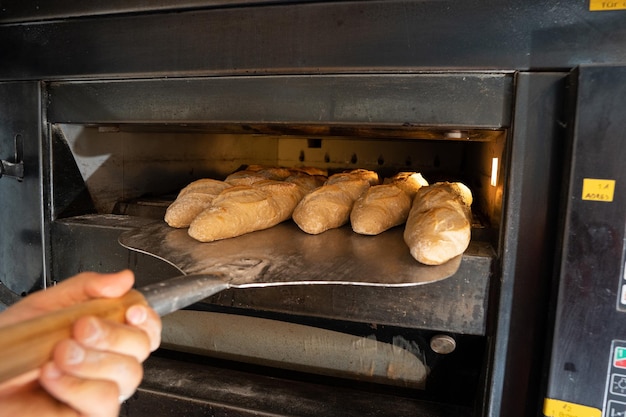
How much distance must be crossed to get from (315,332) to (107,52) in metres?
0.89

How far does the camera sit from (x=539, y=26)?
0.79 m

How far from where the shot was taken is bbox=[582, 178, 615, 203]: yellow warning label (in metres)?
0.74

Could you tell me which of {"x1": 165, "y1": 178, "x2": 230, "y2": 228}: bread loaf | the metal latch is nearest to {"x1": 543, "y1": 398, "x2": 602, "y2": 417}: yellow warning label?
{"x1": 165, "y1": 178, "x2": 230, "y2": 228}: bread loaf

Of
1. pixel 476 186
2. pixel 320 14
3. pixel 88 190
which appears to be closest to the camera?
pixel 320 14

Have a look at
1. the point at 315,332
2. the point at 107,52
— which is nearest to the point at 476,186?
the point at 315,332

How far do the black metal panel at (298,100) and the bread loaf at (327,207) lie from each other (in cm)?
23

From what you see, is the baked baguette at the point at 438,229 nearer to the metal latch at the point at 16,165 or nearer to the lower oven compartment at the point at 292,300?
the lower oven compartment at the point at 292,300

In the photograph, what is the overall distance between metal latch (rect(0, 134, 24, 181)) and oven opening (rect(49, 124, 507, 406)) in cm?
Answer: 10

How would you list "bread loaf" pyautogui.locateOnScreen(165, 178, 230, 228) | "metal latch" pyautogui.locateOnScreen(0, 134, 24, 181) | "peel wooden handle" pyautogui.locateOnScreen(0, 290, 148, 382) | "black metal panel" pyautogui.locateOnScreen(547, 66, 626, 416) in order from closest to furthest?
"peel wooden handle" pyautogui.locateOnScreen(0, 290, 148, 382) → "black metal panel" pyautogui.locateOnScreen(547, 66, 626, 416) → "bread loaf" pyautogui.locateOnScreen(165, 178, 230, 228) → "metal latch" pyautogui.locateOnScreen(0, 134, 24, 181)

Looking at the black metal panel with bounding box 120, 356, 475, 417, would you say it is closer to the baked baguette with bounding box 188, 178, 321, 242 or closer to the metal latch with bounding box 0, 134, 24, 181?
the baked baguette with bounding box 188, 178, 321, 242

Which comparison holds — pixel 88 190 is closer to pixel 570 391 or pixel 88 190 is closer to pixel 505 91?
pixel 505 91

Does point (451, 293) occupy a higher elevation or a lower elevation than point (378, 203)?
lower

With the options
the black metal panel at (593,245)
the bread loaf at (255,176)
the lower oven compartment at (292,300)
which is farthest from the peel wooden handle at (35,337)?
the bread loaf at (255,176)

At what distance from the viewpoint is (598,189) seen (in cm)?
75
